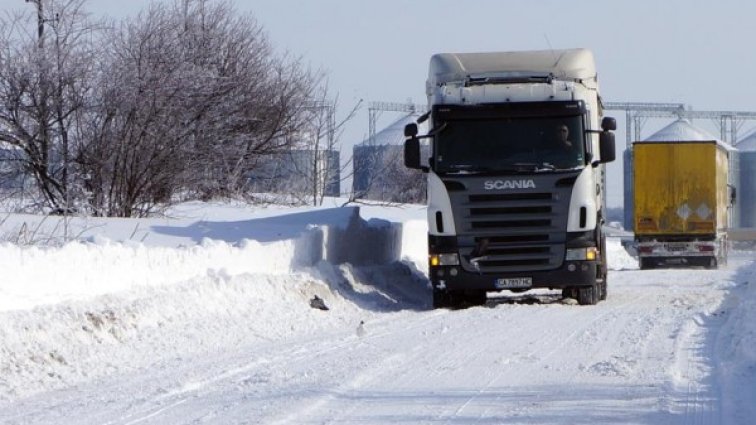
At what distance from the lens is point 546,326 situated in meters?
17.1

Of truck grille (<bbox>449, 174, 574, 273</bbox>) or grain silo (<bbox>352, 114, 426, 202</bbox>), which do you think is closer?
truck grille (<bbox>449, 174, 574, 273</bbox>)

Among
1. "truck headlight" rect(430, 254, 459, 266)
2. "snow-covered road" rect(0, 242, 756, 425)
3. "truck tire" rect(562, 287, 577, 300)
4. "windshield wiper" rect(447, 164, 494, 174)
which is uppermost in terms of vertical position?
"windshield wiper" rect(447, 164, 494, 174)

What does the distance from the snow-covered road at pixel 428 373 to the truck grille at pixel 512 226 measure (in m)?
0.85

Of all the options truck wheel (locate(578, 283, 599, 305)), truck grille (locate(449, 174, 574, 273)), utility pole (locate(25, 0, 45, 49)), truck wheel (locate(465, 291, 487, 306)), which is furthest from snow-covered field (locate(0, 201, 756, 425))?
utility pole (locate(25, 0, 45, 49))

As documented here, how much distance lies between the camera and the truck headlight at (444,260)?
67.8ft

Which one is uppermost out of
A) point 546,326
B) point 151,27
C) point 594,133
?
point 151,27

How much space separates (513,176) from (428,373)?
8422 millimetres

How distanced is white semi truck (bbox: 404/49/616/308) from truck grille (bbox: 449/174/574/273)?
0.05ft

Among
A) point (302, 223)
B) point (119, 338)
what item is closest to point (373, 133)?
point (302, 223)

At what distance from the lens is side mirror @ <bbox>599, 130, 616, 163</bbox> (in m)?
20.5

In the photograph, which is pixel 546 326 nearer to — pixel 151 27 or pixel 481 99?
pixel 481 99

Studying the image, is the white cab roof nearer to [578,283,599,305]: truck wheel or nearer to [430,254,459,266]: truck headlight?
[430,254,459,266]: truck headlight

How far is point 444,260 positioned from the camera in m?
20.7

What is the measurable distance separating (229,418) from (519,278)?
37.5ft
